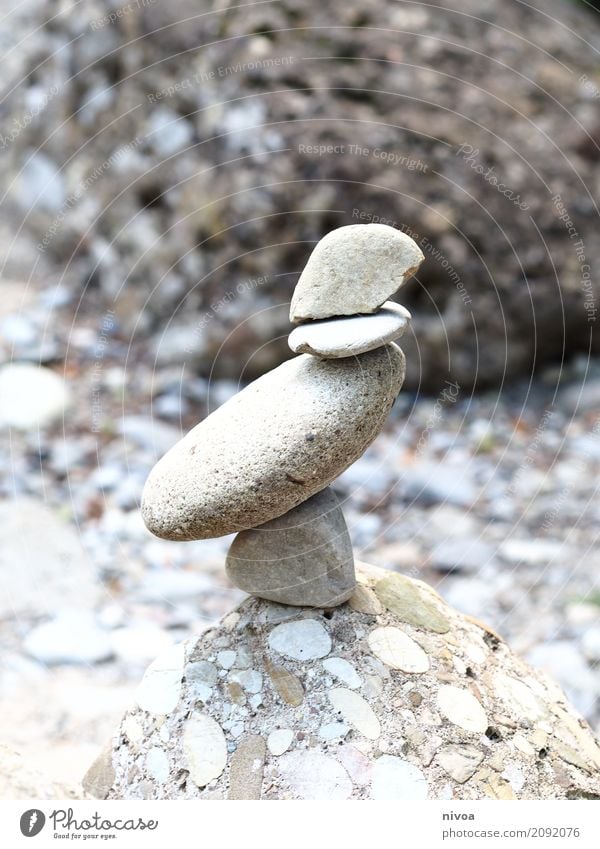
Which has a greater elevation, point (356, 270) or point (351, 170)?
point (351, 170)

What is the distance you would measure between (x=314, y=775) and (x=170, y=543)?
2228 millimetres

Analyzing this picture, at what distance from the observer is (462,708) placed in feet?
8.25

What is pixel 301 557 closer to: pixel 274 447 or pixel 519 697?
pixel 274 447

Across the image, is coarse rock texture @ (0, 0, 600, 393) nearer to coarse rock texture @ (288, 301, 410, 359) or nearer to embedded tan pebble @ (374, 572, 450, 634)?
embedded tan pebble @ (374, 572, 450, 634)

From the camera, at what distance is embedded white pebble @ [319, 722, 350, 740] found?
2.42m

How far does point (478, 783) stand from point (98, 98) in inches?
192

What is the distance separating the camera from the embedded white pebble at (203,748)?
2.41 m

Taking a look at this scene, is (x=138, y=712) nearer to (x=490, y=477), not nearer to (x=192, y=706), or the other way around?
(x=192, y=706)

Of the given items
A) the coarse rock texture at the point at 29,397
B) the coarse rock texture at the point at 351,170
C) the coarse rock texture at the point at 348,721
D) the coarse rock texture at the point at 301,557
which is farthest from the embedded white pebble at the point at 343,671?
the coarse rock texture at the point at 29,397

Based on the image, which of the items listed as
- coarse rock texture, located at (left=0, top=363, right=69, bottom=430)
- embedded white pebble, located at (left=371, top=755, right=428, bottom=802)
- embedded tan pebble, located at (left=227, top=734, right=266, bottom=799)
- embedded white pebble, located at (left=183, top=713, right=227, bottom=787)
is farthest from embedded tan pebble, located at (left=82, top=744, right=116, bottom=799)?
coarse rock texture, located at (left=0, top=363, right=69, bottom=430)

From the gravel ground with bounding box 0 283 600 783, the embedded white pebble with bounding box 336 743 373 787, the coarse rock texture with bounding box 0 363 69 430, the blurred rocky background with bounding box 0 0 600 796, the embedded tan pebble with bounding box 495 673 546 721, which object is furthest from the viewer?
the coarse rock texture with bounding box 0 363 69 430

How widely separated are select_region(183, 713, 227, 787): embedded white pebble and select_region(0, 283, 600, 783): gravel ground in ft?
2.41

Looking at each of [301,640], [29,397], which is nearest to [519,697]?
[301,640]

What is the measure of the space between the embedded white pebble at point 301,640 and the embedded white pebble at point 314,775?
25 centimetres
